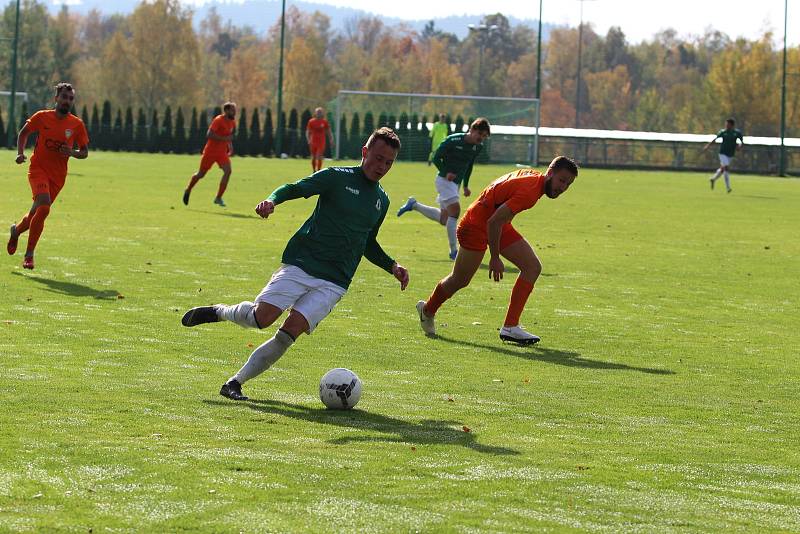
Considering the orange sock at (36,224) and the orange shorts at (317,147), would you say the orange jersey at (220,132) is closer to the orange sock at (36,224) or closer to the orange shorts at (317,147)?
the orange sock at (36,224)

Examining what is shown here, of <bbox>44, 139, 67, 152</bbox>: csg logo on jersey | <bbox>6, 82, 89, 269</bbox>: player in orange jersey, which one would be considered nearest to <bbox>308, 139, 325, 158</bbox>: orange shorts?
<bbox>6, 82, 89, 269</bbox>: player in orange jersey

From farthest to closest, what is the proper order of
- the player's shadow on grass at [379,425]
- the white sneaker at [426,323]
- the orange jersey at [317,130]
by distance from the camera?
1. the orange jersey at [317,130]
2. the white sneaker at [426,323]
3. the player's shadow on grass at [379,425]

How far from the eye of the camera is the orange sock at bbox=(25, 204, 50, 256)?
616 inches

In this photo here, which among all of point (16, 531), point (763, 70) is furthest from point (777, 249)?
point (763, 70)

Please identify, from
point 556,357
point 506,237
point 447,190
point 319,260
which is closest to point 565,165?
point 506,237

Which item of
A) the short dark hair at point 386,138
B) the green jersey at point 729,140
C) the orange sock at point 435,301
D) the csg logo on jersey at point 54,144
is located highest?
the green jersey at point 729,140

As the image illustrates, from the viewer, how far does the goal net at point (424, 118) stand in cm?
6041

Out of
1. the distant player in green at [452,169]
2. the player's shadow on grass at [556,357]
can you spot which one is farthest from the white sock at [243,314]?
the distant player in green at [452,169]

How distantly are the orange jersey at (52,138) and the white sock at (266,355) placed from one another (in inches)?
299

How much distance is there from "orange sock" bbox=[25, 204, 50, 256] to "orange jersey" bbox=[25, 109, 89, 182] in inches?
16.8

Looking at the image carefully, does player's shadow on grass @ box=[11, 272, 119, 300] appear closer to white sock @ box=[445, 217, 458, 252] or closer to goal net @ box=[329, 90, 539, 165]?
white sock @ box=[445, 217, 458, 252]

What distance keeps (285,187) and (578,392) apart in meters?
2.62

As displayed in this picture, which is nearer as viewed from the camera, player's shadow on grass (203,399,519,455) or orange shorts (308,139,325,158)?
player's shadow on grass (203,399,519,455)

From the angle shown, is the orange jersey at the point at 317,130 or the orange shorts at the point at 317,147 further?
the orange shorts at the point at 317,147
